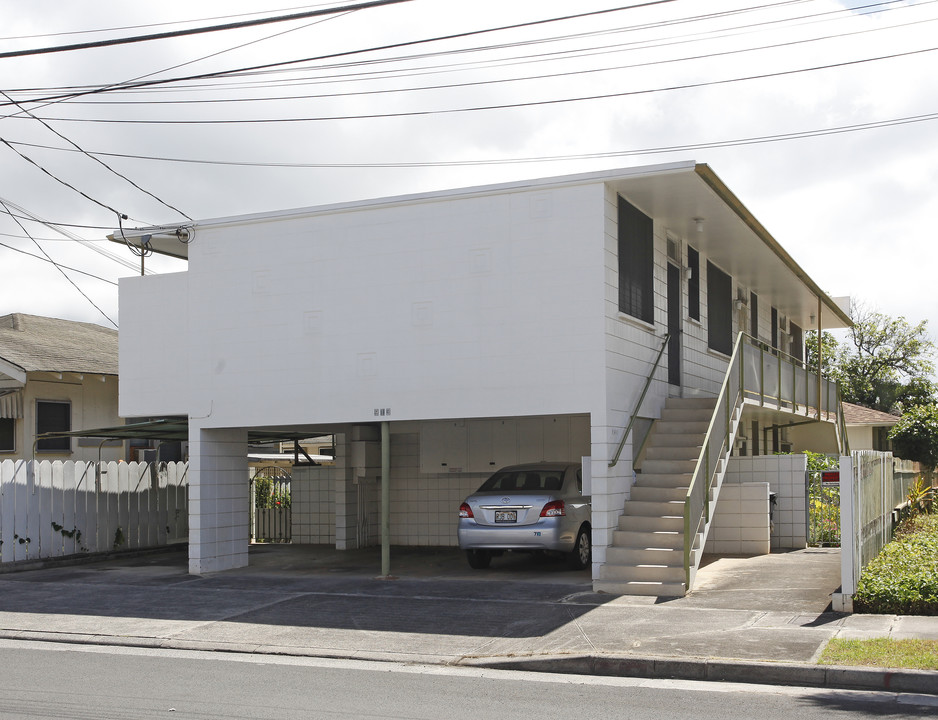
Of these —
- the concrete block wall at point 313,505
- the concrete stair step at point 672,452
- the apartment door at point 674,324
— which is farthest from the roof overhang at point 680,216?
the concrete block wall at point 313,505

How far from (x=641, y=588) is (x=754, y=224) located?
7.03 metres

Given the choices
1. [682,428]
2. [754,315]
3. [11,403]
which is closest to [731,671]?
[682,428]

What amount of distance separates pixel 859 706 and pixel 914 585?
395 cm

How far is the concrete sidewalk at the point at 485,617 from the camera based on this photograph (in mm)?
9375

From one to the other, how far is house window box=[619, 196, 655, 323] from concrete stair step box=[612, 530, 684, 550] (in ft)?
10.7

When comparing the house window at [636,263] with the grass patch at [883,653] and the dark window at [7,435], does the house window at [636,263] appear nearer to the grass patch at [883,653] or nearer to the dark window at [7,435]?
the grass patch at [883,653]

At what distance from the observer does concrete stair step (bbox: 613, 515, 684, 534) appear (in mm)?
13945

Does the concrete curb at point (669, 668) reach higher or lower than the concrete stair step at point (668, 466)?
lower

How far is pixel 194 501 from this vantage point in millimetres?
16672

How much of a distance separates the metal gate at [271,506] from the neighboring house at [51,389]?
183 inches

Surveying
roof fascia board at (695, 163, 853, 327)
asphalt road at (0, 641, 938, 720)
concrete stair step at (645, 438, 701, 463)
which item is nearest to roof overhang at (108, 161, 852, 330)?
roof fascia board at (695, 163, 853, 327)

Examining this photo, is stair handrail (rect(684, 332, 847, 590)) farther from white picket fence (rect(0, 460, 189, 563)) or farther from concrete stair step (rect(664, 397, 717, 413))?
white picket fence (rect(0, 460, 189, 563))

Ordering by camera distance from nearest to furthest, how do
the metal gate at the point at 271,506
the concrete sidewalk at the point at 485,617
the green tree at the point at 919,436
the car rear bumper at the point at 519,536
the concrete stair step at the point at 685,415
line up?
the concrete sidewalk at the point at 485,617
the car rear bumper at the point at 519,536
the concrete stair step at the point at 685,415
the metal gate at the point at 271,506
the green tree at the point at 919,436

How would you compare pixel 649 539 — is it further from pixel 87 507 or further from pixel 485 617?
pixel 87 507
